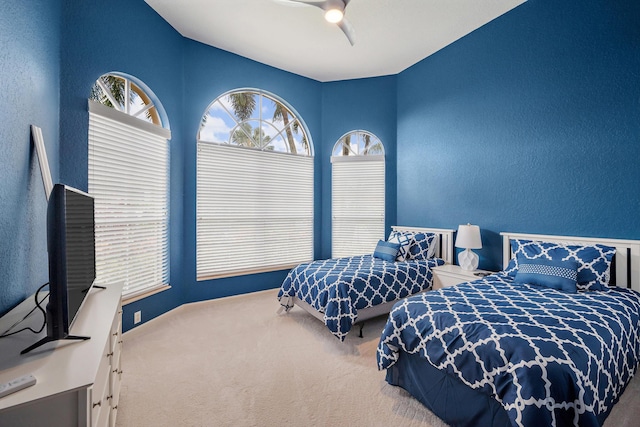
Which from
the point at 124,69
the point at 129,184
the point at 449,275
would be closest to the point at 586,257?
the point at 449,275

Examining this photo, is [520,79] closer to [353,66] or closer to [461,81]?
[461,81]

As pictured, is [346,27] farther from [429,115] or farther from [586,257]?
[586,257]

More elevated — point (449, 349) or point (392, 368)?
point (449, 349)

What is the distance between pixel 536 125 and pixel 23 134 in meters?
4.37

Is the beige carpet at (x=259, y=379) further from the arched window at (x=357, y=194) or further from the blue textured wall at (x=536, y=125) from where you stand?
the arched window at (x=357, y=194)

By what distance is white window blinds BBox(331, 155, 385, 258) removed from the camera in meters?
4.75

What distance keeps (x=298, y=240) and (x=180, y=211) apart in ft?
6.11

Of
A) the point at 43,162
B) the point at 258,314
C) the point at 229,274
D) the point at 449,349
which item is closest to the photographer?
Answer: the point at 449,349

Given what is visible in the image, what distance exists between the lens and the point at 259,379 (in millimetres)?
2201

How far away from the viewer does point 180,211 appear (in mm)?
3658

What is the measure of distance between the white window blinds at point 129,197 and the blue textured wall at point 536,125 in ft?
11.7

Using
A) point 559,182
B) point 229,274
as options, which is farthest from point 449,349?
point 229,274

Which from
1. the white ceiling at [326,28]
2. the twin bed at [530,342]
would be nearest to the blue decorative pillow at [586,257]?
the twin bed at [530,342]

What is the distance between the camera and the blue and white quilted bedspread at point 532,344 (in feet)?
4.20
